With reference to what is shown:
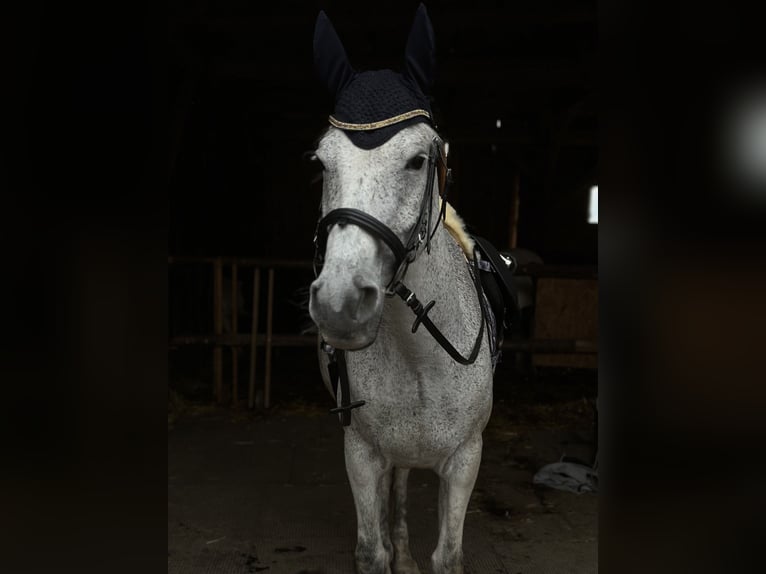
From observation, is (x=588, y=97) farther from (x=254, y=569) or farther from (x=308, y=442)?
(x=254, y=569)

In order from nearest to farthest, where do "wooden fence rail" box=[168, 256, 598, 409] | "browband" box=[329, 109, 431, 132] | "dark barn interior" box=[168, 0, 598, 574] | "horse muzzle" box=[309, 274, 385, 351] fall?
"horse muzzle" box=[309, 274, 385, 351] < "browband" box=[329, 109, 431, 132] < "dark barn interior" box=[168, 0, 598, 574] < "wooden fence rail" box=[168, 256, 598, 409]

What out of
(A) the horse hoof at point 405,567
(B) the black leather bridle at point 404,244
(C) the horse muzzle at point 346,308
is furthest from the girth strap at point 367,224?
(A) the horse hoof at point 405,567

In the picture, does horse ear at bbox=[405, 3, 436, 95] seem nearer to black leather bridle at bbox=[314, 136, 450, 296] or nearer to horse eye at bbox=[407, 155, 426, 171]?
black leather bridle at bbox=[314, 136, 450, 296]

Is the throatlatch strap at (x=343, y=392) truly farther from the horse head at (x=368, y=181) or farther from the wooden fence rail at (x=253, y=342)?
the wooden fence rail at (x=253, y=342)

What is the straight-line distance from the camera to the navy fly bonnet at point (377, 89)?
157 centimetres

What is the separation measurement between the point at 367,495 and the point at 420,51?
5.10ft

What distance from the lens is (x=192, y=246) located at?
8.43 meters

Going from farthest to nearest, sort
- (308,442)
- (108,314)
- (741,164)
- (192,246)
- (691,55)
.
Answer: (192,246) < (308,442) < (108,314) < (691,55) < (741,164)

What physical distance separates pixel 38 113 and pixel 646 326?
1.13 metres

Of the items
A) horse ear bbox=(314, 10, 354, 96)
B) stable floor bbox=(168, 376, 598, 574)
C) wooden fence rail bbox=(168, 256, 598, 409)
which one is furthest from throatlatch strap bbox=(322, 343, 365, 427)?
wooden fence rail bbox=(168, 256, 598, 409)

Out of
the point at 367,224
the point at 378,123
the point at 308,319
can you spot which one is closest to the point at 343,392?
the point at 367,224

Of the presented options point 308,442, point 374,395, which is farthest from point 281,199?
point 374,395

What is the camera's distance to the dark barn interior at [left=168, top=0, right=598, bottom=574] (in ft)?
11.2

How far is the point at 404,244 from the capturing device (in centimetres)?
158
